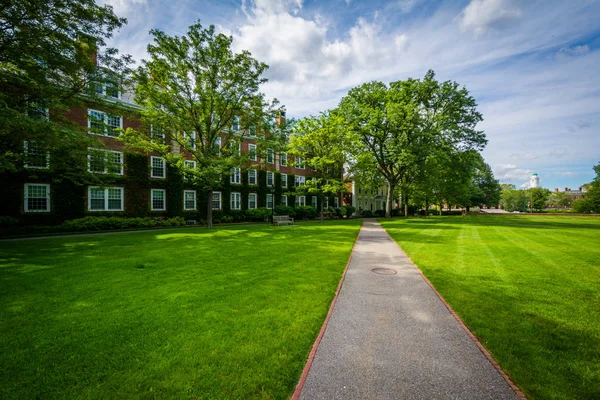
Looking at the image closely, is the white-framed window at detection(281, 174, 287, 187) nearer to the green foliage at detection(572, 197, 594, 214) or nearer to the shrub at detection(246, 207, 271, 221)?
the shrub at detection(246, 207, 271, 221)

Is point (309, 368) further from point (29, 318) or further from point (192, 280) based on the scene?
point (29, 318)

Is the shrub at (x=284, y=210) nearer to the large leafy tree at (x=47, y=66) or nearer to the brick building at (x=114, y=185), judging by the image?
the brick building at (x=114, y=185)

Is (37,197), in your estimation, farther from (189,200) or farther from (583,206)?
(583,206)

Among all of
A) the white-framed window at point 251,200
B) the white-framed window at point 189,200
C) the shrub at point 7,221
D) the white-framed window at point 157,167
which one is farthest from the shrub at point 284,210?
the shrub at point 7,221

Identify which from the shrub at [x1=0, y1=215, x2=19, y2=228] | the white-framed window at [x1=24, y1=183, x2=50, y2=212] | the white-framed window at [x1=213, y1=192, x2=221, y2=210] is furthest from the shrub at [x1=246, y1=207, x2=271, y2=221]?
the shrub at [x1=0, y1=215, x2=19, y2=228]

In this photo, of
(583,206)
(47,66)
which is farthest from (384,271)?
(583,206)

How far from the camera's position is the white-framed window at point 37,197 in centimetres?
1898

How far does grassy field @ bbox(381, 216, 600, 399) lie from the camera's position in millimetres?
3182

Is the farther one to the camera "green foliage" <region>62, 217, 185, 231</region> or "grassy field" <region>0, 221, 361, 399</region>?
"green foliage" <region>62, 217, 185, 231</region>

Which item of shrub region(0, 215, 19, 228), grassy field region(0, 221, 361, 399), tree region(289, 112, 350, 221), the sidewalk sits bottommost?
the sidewalk

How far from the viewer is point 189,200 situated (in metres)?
28.4

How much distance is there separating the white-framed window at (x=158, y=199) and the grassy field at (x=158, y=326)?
17831 millimetres

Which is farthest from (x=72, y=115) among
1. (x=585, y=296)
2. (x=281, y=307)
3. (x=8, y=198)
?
(x=585, y=296)

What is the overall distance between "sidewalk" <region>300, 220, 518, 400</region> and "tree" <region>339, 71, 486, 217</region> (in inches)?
1033
